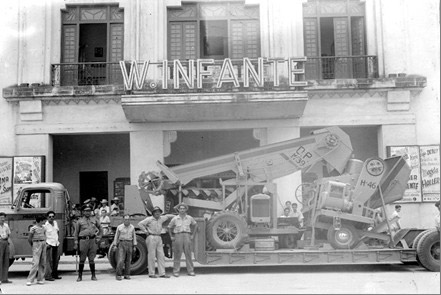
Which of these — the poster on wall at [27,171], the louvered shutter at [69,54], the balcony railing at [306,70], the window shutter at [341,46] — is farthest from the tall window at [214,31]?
the poster on wall at [27,171]

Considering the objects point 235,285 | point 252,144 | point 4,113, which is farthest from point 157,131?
point 235,285

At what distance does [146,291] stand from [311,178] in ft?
39.6

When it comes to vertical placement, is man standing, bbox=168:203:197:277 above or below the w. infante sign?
below

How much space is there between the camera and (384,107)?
20.5 metres

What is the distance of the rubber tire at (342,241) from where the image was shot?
1452 centimetres

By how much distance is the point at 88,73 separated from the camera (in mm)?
21188

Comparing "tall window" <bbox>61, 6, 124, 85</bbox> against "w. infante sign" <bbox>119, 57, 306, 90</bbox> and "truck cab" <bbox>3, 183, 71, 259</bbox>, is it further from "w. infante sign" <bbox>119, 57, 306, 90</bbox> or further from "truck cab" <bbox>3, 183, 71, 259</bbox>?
"truck cab" <bbox>3, 183, 71, 259</bbox>

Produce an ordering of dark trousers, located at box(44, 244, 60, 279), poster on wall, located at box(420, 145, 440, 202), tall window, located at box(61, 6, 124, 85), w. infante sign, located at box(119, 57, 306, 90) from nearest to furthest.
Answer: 1. dark trousers, located at box(44, 244, 60, 279)
2. w. infante sign, located at box(119, 57, 306, 90)
3. poster on wall, located at box(420, 145, 440, 202)
4. tall window, located at box(61, 6, 124, 85)

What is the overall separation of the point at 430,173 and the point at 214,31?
945cm

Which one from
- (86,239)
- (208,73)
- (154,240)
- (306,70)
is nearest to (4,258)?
(86,239)

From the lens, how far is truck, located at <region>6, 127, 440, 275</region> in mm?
14102

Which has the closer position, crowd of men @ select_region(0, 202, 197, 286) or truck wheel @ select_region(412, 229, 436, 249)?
crowd of men @ select_region(0, 202, 197, 286)

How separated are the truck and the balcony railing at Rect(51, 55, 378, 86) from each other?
6.01 m

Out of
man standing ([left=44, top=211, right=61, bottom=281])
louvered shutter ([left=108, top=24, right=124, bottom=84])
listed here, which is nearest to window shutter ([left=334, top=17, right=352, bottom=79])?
louvered shutter ([left=108, top=24, right=124, bottom=84])
